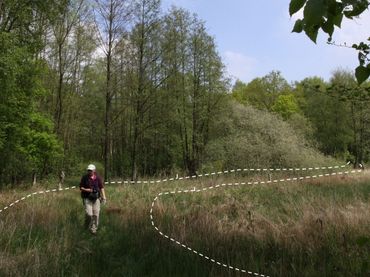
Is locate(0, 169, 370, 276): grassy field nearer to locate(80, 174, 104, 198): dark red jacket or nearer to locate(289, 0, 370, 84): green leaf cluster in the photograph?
locate(80, 174, 104, 198): dark red jacket

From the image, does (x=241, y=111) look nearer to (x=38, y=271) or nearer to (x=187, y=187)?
(x=187, y=187)

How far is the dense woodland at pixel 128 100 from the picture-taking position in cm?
2769

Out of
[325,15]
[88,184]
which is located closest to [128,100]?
[88,184]

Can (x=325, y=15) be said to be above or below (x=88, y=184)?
above

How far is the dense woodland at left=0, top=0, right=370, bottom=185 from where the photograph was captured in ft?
90.8

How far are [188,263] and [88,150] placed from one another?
4882 cm

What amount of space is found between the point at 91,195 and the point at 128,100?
902 inches

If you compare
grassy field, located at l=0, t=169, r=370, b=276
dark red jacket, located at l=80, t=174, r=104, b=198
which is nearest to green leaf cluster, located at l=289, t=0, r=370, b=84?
grassy field, located at l=0, t=169, r=370, b=276

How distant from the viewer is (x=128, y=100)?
34688 millimetres

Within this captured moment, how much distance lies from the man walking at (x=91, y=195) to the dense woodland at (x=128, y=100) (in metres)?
11.2

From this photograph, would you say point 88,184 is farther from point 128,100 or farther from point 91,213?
→ point 128,100

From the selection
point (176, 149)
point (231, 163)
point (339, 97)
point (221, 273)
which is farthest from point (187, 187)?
point (176, 149)

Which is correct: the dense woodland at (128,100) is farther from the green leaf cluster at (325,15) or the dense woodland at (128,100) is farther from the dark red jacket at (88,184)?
the green leaf cluster at (325,15)

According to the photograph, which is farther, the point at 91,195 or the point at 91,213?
the point at 91,195
